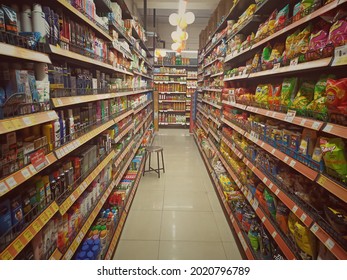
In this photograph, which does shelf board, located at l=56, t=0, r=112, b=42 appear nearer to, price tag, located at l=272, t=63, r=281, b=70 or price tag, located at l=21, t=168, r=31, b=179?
price tag, located at l=21, t=168, r=31, b=179

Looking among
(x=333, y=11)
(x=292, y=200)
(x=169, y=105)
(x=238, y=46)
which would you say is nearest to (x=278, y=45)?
(x=333, y=11)

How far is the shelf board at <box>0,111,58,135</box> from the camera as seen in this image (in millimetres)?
917

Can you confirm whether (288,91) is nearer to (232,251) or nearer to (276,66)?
(276,66)

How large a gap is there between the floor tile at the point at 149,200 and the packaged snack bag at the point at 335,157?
7.75 ft

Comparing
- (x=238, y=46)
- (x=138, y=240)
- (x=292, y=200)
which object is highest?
(x=238, y=46)

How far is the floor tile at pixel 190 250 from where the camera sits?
2258 millimetres

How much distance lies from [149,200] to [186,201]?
576mm

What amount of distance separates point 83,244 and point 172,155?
4082 millimetres

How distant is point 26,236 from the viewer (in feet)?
3.43

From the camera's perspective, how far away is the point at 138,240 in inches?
98.3

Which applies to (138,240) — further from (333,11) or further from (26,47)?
(333,11)

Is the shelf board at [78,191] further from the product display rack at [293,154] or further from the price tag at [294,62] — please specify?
the price tag at [294,62]

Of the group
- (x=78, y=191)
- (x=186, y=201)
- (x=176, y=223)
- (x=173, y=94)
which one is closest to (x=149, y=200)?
(x=186, y=201)

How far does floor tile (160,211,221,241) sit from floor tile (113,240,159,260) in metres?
0.19
